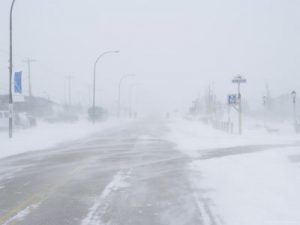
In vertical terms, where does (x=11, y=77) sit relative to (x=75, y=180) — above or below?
above

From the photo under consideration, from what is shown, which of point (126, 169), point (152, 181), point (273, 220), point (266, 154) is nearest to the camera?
point (273, 220)

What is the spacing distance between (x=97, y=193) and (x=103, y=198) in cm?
59

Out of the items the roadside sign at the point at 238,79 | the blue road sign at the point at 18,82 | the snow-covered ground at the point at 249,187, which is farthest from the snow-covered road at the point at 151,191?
the roadside sign at the point at 238,79

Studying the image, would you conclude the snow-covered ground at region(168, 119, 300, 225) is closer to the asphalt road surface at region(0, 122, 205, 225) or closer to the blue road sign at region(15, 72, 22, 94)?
the asphalt road surface at region(0, 122, 205, 225)

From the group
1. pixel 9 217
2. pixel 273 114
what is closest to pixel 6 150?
pixel 9 217

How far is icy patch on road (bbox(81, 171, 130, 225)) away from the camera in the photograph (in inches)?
304

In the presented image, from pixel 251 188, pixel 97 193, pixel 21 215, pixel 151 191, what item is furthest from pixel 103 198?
pixel 251 188

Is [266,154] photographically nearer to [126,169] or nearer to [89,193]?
[126,169]

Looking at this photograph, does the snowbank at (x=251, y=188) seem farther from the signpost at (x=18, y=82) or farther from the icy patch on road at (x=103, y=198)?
the signpost at (x=18, y=82)

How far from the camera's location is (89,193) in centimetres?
1017

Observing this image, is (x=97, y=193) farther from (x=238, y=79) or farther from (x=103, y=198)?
(x=238, y=79)

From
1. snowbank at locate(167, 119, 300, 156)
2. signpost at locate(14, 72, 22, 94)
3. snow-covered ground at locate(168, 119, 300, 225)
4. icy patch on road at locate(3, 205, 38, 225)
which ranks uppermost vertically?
signpost at locate(14, 72, 22, 94)

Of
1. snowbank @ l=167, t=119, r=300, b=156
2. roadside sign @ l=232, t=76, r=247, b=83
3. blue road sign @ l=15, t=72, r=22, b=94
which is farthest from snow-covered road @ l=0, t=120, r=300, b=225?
roadside sign @ l=232, t=76, r=247, b=83

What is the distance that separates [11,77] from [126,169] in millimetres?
15440
